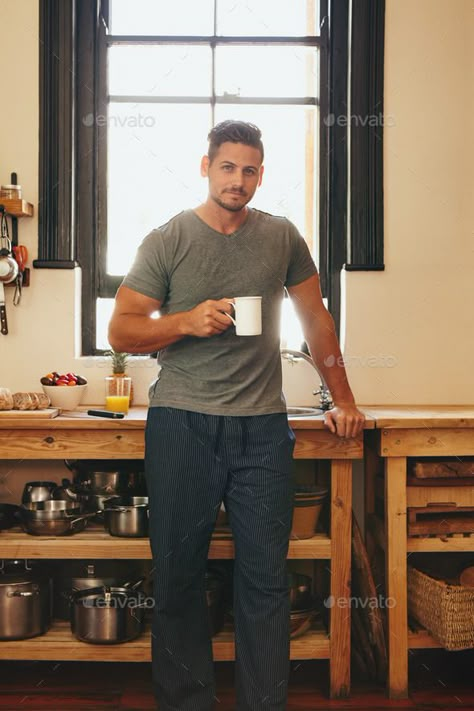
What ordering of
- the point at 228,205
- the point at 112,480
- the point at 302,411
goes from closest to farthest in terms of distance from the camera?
the point at 228,205 → the point at 112,480 → the point at 302,411

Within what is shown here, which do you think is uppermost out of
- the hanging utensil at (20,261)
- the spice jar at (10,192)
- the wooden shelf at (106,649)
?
the spice jar at (10,192)

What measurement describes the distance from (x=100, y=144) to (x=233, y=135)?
132cm

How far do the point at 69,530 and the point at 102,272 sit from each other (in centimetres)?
113

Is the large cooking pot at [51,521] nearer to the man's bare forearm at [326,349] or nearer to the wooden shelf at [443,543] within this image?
the man's bare forearm at [326,349]

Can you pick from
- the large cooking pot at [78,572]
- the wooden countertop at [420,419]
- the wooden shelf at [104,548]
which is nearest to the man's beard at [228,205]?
the wooden countertop at [420,419]

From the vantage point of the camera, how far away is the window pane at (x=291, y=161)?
324 cm

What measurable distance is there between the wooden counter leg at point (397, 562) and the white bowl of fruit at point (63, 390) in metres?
1.11

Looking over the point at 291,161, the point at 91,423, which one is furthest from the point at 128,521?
the point at 291,161

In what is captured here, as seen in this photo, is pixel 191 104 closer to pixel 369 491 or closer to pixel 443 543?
pixel 369 491

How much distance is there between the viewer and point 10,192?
9.68ft

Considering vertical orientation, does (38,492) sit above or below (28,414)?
below

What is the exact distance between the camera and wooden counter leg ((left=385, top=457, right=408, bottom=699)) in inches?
99.2

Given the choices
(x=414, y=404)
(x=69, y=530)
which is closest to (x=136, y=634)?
(x=69, y=530)

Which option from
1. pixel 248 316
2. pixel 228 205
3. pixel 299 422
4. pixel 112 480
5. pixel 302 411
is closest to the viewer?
pixel 248 316
